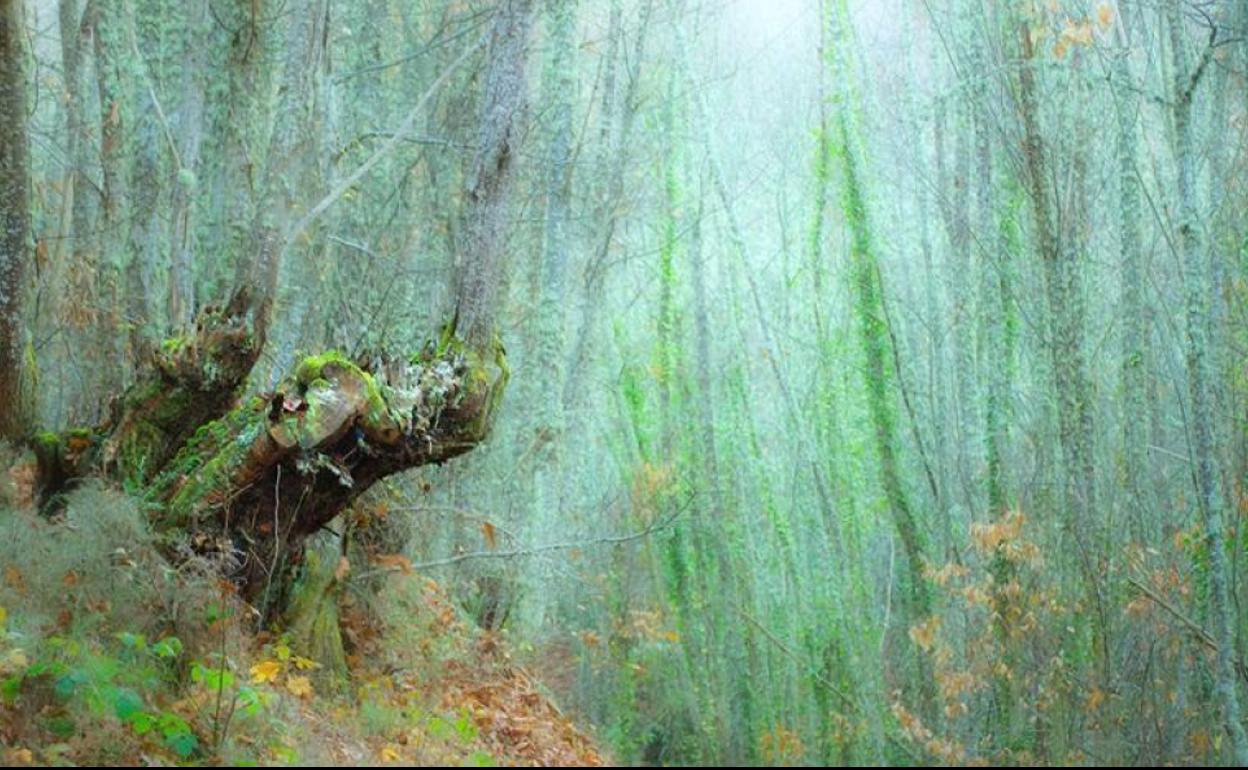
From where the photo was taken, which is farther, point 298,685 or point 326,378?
point 298,685

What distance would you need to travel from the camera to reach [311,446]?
7.52 m

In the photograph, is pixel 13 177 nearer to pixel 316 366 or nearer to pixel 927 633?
pixel 316 366

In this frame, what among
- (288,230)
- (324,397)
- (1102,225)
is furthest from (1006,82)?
(324,397)

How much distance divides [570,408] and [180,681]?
12.4m

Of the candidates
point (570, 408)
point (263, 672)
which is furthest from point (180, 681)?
point (570, 408)

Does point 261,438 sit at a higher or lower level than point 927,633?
higher

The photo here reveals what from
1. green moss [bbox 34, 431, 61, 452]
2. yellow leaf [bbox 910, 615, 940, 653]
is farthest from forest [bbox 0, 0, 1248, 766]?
yellow leaf [bbox 910, 615, 940, 653]

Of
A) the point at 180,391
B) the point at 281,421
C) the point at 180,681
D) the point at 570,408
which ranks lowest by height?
the point at 180,681

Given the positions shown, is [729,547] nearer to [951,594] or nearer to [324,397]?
[951,594]

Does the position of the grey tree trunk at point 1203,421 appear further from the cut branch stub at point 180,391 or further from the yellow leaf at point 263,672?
the cut branch stub at point 180,391

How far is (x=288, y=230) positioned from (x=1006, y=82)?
7454 millimetres

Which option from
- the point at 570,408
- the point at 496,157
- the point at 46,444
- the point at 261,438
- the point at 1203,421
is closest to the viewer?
the point at 261,438

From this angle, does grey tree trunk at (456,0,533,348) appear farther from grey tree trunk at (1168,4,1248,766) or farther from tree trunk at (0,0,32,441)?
grey tree trunk at (1168,4,1248,766)

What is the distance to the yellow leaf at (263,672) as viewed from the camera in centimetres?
761
